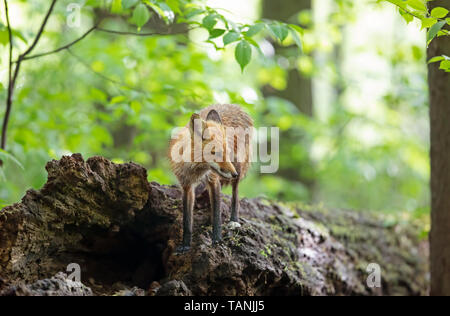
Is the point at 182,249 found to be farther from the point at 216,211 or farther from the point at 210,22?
the point at 210,22

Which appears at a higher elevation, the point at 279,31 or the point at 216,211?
the point at 279,31

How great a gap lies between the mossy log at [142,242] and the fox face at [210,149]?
60 centimetres

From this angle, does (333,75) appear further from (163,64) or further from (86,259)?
(86,259)

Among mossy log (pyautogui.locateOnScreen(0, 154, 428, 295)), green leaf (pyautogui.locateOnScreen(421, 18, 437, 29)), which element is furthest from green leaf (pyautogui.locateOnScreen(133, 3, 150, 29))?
green leaf (pyautogui.locateOnScreen(421, 18, 437, 29))

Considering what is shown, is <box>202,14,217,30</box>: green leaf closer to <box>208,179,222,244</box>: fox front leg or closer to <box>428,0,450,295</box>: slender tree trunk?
<box>208,179,222,244</box>: fox front leg

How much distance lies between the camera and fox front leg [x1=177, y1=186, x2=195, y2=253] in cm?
380

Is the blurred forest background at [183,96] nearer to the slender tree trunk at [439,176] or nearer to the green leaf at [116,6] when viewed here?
the green leaf at [116,6]

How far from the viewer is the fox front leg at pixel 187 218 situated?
12.5ft

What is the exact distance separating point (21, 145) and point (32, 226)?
255 centimetres

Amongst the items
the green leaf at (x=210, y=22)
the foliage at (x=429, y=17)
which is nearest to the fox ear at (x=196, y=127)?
the green leaf at (x=210, y=22)

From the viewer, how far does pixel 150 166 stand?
11922 mm

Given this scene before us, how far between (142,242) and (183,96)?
2138mm

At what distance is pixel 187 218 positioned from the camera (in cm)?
388

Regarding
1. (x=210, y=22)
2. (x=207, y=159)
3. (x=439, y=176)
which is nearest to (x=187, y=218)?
(x=207, y=159)
